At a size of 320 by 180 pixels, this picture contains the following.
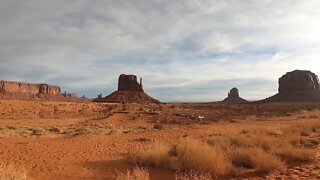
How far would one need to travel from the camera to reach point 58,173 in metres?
10.4

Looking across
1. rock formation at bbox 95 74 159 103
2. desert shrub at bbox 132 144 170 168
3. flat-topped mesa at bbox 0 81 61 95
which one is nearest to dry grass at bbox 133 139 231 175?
desert shrub at bbox 132 144 170 168

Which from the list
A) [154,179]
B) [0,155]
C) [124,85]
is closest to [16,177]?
[154,179]

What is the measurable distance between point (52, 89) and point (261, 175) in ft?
519

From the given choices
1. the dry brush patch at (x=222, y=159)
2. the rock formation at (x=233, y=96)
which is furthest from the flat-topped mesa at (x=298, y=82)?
the dry brush patch at (x=222, y=159)

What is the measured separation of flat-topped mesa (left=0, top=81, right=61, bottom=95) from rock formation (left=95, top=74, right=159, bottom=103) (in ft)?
138

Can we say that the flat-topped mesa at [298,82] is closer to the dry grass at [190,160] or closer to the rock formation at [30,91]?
the rock formation at [30,91]

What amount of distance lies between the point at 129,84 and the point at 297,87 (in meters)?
59.9

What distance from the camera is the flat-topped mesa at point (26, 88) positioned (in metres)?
138

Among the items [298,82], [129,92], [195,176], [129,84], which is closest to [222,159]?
[195,176]

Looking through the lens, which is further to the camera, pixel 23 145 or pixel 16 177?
pixel 23 145

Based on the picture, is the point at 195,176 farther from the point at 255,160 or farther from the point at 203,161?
the point at 255,160

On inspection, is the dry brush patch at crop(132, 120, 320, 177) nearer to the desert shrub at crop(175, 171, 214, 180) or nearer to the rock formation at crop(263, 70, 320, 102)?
the desert shrub at crop(175, 171, 214, 180)

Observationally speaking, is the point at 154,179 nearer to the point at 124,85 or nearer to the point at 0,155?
the point at 0,155

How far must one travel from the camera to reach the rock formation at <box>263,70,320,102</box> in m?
120
